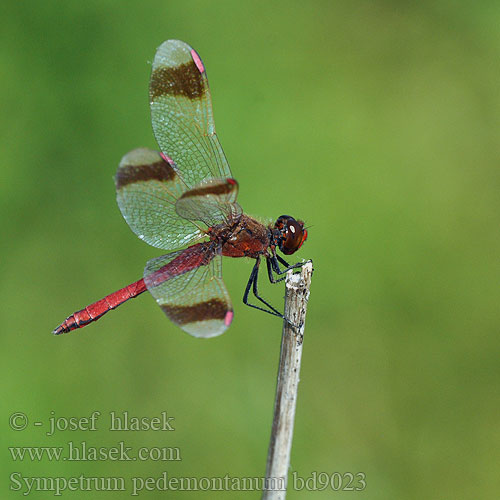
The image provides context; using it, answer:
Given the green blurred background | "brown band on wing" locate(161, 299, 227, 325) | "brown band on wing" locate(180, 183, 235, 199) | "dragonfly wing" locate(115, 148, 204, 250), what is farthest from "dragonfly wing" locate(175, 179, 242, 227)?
the green blurred background

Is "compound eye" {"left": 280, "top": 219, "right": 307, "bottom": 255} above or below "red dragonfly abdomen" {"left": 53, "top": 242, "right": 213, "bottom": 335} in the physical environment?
above

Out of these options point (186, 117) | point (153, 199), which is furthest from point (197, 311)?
point (186, 117)

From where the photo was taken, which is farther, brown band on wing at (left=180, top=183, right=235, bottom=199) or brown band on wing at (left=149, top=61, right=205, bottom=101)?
brown band on wing at (left=149, top=61, right=205, bottom=101)

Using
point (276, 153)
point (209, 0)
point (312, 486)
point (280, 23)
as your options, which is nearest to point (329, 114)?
point (276, 153)

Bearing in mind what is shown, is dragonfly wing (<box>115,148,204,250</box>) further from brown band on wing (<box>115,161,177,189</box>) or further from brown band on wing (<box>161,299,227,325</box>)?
brown band on wing (<box>161,299,227,325</box>)

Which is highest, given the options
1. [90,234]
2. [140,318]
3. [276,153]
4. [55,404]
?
[276,153]

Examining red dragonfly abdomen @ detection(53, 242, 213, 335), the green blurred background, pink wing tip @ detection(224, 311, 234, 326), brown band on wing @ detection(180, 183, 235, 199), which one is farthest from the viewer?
the green blurred background

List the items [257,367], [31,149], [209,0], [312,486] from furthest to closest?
[209,0], [31,149], [257,367], [312,486]

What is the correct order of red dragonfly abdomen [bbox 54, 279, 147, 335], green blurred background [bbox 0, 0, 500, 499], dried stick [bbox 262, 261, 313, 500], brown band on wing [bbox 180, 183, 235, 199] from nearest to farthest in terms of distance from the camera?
dried stick [bbox 262, 261, 313, 500]
brown band on wing [bbox 180, 183, 235, 199]
red dragonfly abdomen [bbox 54, 279, 147, 335]
green blurred background [bbox 0, 0, 500, 499]

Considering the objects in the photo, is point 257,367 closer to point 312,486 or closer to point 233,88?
point 312,486
